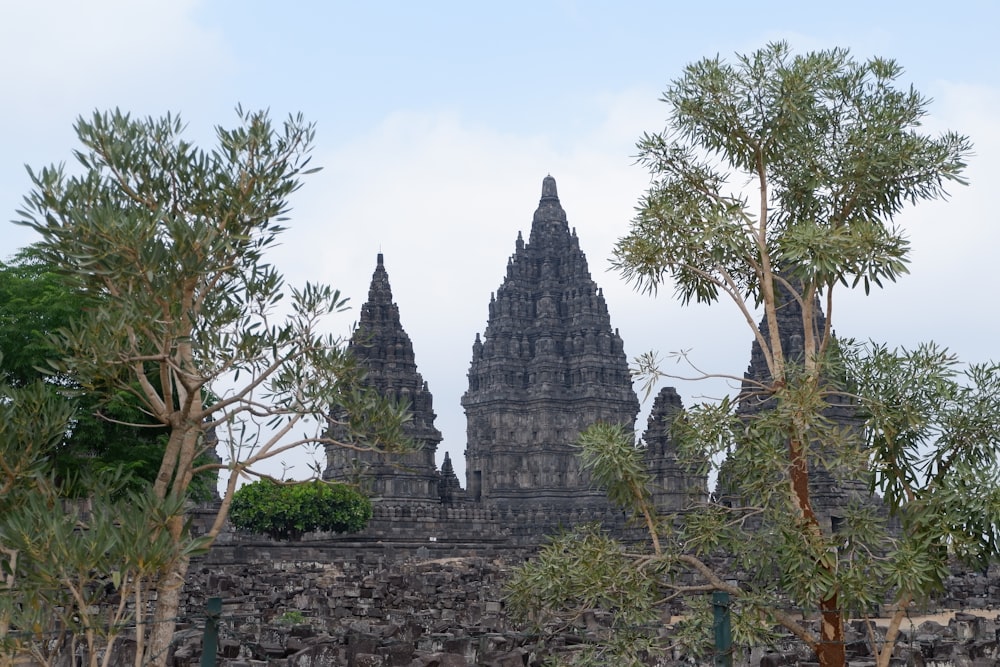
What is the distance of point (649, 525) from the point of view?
10578 millimetres

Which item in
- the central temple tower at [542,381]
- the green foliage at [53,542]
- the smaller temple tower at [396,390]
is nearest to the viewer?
the green foliage at [53,542]

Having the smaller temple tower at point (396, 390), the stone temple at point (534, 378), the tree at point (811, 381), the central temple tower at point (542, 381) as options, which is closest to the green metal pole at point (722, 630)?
the tree at point (811, 381)

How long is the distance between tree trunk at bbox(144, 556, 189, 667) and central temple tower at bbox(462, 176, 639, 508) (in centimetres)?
7133

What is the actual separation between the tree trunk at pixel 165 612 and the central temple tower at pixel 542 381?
71.3 meters

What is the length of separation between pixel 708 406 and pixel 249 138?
16.7 feet

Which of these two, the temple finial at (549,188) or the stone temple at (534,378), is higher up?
the temple finial at (549,188)

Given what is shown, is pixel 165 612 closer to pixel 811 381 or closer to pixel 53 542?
pixel 53 542

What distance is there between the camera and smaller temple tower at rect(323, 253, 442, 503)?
69.4m

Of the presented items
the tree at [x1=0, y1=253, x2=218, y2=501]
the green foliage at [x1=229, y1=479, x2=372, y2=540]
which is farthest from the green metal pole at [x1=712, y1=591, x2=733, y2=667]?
the green foliage at [x1=229, y1=479, x2=372, y2=540]

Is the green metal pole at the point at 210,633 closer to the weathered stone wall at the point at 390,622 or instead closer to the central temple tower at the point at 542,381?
the weathered stone wall at the point at 390,622

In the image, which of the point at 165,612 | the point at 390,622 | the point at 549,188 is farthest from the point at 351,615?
the point at 549,188

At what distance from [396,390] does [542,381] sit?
16034 mm

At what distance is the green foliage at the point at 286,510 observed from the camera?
5506cm

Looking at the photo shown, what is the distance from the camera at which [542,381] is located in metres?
83.2
